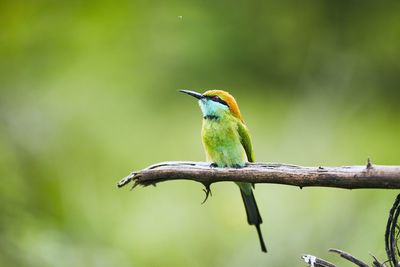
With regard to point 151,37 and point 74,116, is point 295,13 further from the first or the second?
point 74,116

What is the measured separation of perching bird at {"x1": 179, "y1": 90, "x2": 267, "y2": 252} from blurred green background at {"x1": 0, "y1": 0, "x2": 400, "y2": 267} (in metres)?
2.08

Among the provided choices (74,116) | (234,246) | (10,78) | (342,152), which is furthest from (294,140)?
(10,78)

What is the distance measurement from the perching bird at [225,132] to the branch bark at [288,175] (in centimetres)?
64

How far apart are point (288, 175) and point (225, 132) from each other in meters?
1.11

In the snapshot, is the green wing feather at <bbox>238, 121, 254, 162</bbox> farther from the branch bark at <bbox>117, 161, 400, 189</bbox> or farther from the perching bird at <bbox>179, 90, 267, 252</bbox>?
the branch bark at <bbox>117, 161, 400, 189</bbox>

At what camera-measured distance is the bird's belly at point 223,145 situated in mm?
2793

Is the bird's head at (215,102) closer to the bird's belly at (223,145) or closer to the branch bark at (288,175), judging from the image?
the bird's belly at (223,145)

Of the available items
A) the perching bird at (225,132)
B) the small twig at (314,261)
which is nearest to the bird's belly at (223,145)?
the perching bird at (225,132)

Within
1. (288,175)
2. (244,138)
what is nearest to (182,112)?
(244,138)

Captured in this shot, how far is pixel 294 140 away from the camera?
5.14 meters

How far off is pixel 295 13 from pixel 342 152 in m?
1.44

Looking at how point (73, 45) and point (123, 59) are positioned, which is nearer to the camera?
point (73, 45)

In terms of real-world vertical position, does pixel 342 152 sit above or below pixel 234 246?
above

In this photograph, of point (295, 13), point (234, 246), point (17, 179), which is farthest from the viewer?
point (295, 13)
